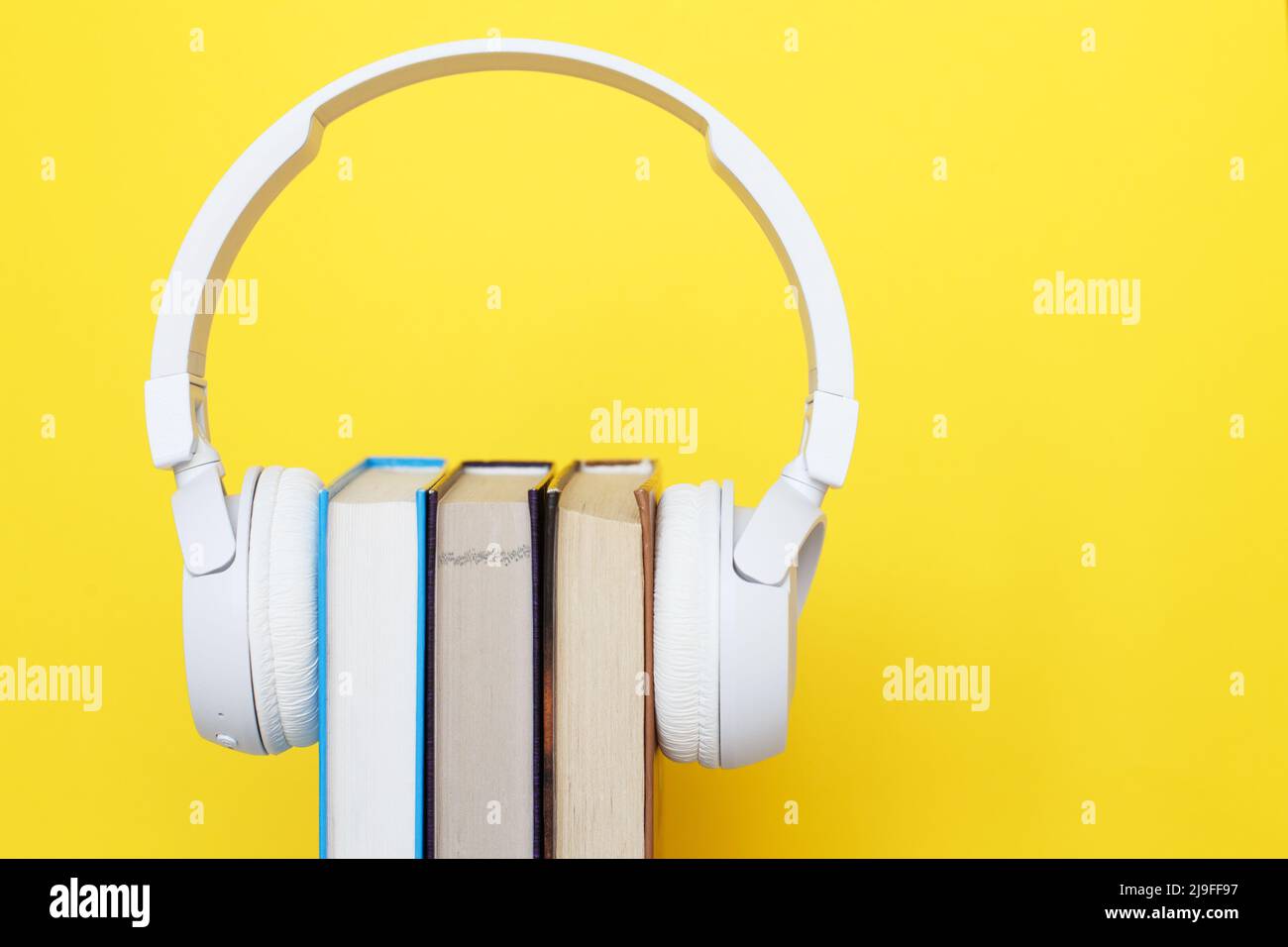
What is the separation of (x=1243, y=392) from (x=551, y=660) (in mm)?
1508

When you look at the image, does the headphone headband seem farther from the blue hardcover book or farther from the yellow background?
the yellow background

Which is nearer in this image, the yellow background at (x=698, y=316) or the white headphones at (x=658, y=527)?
the white headphones at (x=658, y=527)

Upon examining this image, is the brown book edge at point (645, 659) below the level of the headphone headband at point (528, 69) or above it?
below

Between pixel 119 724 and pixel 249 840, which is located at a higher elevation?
pixel 119 724

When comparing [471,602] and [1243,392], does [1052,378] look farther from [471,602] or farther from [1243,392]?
[471,602]

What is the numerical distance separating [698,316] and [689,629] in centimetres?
109

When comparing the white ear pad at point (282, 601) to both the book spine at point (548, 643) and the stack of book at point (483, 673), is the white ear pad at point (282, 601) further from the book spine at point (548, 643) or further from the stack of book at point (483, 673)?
the book spine at point (548, 643)

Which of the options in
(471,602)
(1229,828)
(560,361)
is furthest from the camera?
(1229,828)

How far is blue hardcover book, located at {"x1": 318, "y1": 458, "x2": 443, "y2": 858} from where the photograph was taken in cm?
94

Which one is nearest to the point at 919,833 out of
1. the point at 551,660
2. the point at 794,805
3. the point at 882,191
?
the point at 794,805

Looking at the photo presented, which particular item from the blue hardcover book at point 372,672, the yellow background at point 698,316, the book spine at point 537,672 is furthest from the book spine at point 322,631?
the yellow background at point 698,316

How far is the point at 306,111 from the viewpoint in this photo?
992mm

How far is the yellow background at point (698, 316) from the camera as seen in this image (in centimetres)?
196

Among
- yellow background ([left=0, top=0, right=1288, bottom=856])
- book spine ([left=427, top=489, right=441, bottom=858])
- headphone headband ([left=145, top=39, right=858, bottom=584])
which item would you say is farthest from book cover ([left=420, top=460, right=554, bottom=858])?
yellow background ([left=0, top=0, right=1288, bottom=856])
